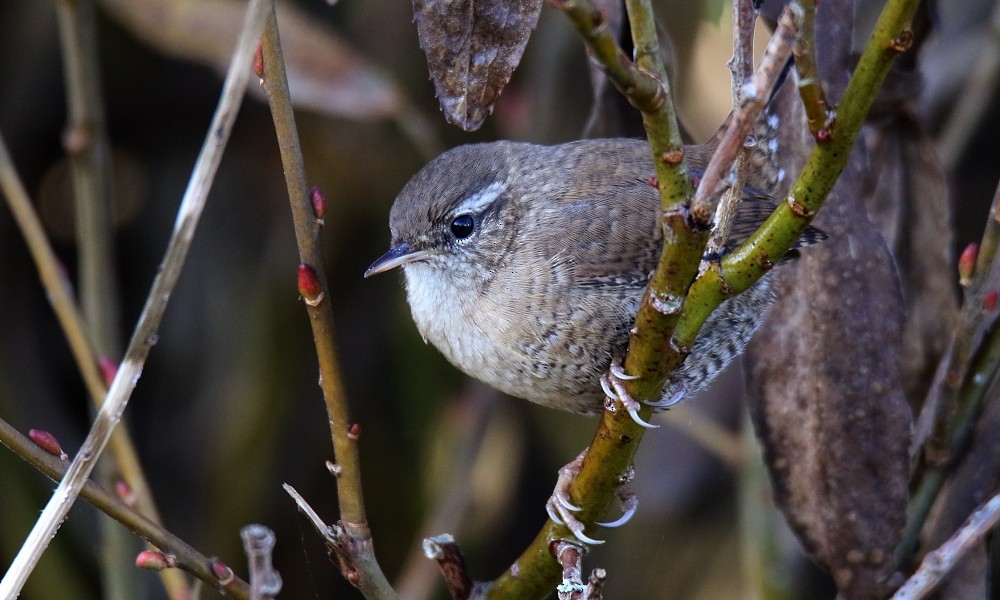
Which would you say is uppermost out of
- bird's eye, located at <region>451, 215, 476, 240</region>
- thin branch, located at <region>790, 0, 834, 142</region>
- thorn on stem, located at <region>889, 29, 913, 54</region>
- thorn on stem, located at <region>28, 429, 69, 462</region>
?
thorn on stem, located at <region>889, 29, 913, 54</region>

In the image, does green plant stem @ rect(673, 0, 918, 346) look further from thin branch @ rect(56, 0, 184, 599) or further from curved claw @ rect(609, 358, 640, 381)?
thin branch @ rect(56, 0, 184, 599)

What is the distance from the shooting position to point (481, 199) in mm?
2703

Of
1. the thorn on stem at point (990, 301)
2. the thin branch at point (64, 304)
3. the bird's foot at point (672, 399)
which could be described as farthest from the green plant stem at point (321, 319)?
the thorn on stem at point (990, 301)

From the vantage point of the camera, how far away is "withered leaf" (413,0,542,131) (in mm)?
1783

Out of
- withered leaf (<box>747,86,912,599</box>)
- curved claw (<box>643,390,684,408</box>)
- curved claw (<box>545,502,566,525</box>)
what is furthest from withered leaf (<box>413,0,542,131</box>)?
withered leaf (<box>747,86,912,599</box>)

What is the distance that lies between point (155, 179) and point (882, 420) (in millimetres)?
2867

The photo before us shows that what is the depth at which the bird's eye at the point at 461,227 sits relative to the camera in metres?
2.67

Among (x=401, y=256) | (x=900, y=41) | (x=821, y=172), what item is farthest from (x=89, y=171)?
(x=900, y=41)

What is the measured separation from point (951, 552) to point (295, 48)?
2161mm

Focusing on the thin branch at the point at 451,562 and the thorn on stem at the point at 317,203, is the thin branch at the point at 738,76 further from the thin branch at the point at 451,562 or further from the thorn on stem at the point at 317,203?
the thin branch at the point at 451,562

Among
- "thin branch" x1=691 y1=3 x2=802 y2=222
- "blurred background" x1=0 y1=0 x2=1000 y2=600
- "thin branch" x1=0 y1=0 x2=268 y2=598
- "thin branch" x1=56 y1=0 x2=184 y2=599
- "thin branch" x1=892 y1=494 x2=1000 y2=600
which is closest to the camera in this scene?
"thin branch" x1=691 y1=3 x2=802 y2=222

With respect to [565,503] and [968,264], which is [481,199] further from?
[968,264]

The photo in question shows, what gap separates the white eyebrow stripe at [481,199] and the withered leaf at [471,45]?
83 centimetres

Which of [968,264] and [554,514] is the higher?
[968,264]
